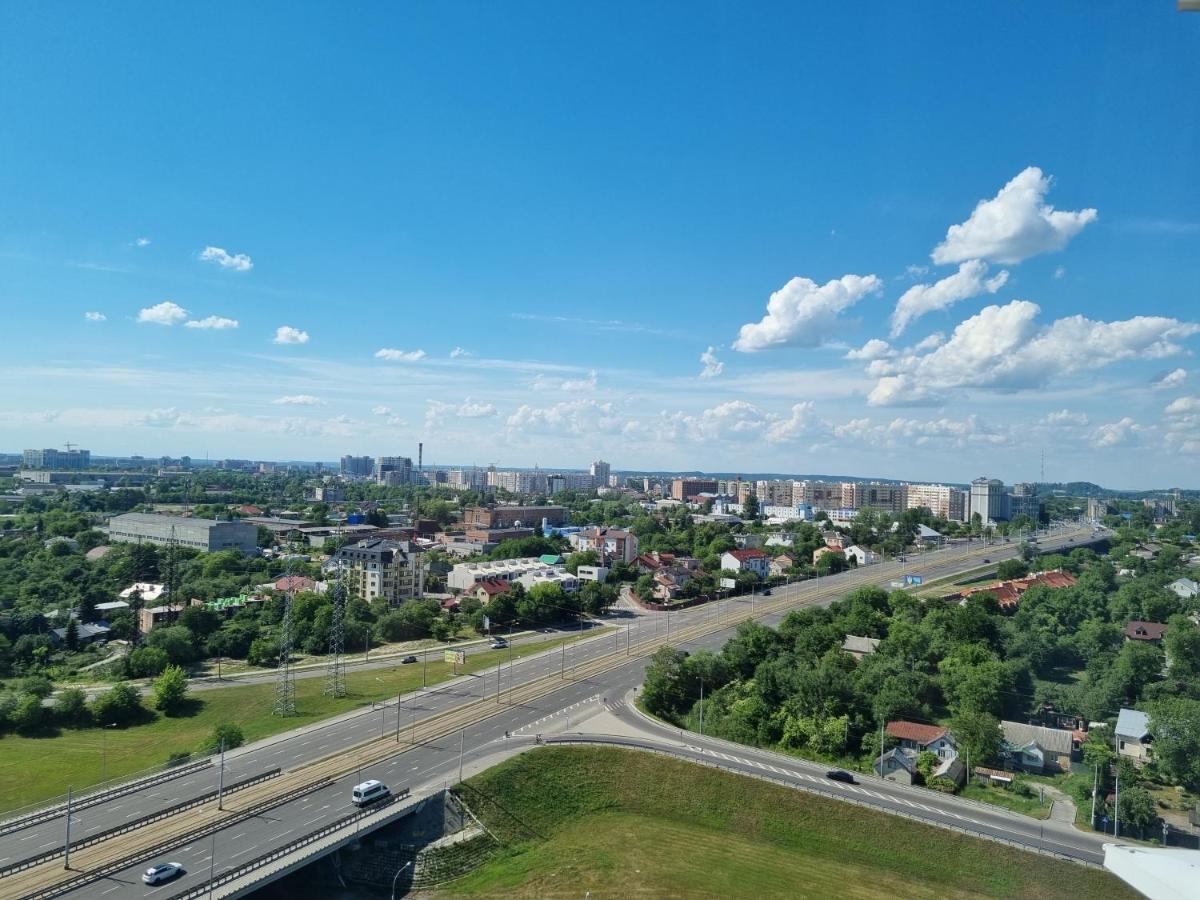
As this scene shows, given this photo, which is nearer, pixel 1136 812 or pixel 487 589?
pixel 1136 812

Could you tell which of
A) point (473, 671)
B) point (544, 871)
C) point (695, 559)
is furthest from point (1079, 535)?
point (544, 871)

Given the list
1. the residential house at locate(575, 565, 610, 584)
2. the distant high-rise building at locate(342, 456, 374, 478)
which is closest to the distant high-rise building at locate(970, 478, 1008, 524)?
the residential house at locate(575, 565, 610, 584)

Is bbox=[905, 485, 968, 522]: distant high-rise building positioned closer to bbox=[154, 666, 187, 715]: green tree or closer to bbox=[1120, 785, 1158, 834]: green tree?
bbox=[1120, 785, 1158, 834]: green tree

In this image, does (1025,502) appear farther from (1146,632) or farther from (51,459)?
(51,459)

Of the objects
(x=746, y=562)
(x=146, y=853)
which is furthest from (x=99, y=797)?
(x=746, y=562)

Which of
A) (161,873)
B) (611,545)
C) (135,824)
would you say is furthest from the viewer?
(611,545)

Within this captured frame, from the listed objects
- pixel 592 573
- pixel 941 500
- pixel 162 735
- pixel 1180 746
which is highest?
pixel 941 500

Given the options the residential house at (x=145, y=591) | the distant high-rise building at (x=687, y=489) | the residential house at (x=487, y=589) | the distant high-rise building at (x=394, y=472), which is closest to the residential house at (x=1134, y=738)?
the residential house at (x=487, y=589)
